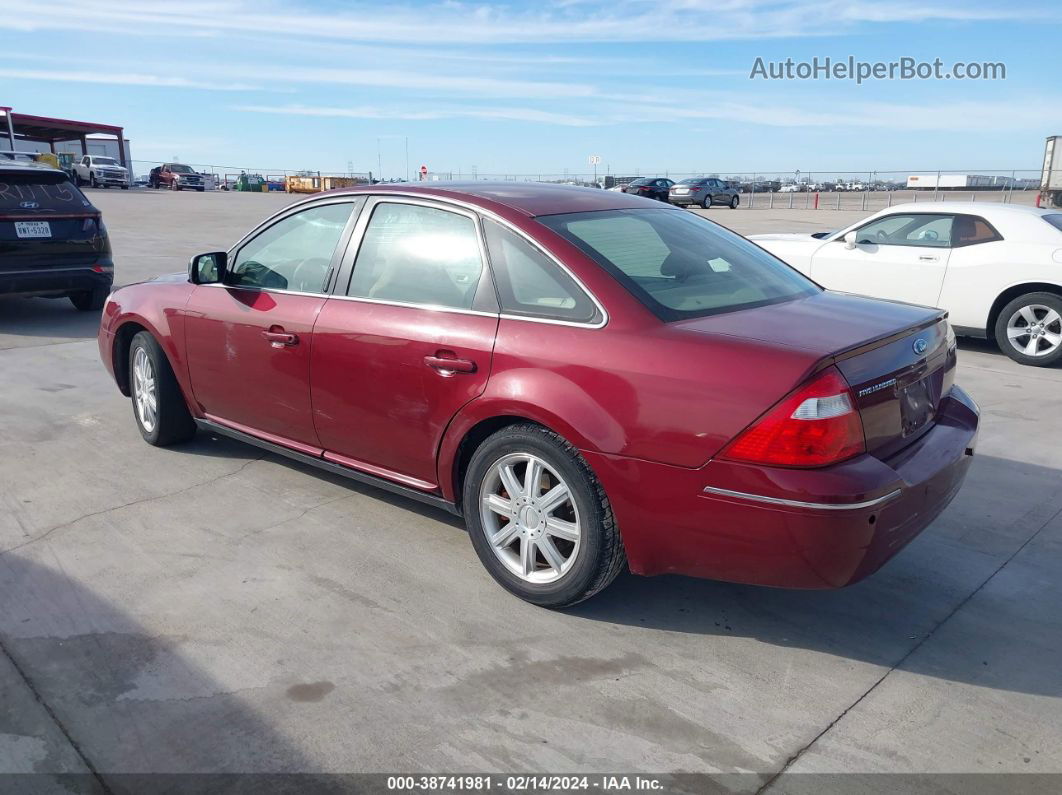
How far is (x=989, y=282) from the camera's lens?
328 inches

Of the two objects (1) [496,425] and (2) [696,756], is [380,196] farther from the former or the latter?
(2) [696,756]

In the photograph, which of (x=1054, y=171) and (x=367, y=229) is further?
(x=1054, y=171)

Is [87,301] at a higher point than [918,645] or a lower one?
higher

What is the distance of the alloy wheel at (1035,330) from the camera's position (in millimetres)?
8062

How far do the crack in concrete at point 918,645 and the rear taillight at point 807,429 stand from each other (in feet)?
2.65

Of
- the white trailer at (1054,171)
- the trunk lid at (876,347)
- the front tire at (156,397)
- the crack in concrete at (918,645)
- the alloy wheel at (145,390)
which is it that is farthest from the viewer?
the white trailer at (1054,171)

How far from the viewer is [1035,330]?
8148 millimetres

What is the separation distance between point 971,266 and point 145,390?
7.23m

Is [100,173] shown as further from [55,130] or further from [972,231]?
[972,231]

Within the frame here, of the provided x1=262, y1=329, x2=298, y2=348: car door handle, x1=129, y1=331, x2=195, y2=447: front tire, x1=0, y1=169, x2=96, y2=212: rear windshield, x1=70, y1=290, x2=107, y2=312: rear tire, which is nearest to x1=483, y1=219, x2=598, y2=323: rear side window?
x1=262, y1=329, x2=298, y2=348: car door handle

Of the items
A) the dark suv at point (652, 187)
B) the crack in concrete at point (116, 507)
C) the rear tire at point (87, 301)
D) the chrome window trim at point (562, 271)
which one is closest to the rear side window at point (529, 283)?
the chrome window trim at point (562, 271)

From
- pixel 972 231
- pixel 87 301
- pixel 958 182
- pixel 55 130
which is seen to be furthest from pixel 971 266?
pixel 55 130

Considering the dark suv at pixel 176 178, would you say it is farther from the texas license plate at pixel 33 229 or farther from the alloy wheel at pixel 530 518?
the alloy wheel at pixel 530 518

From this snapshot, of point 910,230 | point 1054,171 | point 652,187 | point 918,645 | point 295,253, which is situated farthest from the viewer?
point 652,187
